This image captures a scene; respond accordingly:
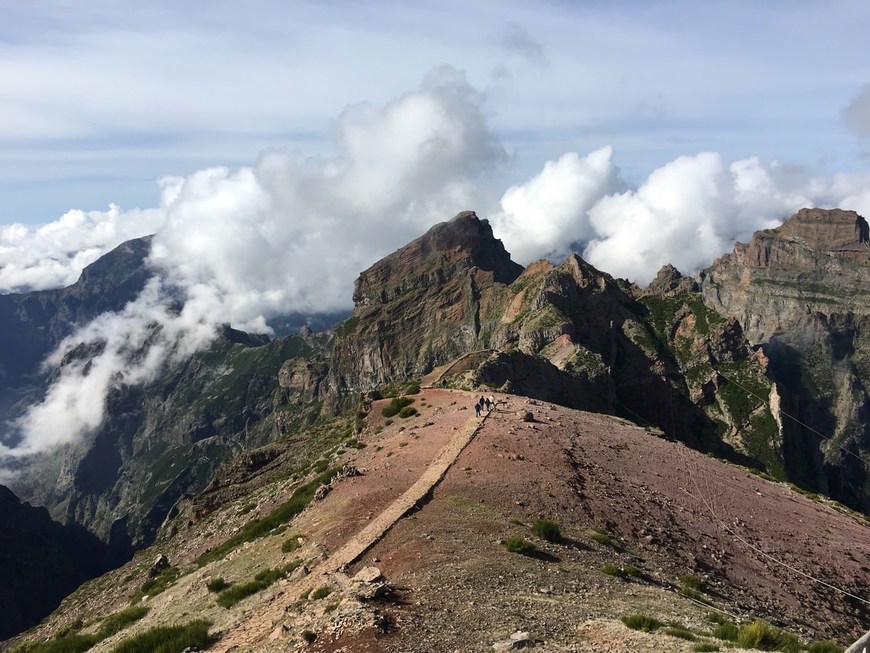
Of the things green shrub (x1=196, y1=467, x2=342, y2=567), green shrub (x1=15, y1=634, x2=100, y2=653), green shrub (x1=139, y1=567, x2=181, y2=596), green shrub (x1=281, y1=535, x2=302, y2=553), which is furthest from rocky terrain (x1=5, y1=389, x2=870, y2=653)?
green shrub (x1=15, y1=634, x2=100, y2=653)

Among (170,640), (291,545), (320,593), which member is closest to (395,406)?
(291,545)

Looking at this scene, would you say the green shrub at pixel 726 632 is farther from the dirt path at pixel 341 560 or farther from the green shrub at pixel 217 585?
the green shrub at pixel 217 585

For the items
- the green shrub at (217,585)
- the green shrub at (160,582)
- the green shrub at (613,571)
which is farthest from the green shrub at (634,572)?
the green shrub at (160,582)

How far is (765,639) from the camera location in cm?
2028

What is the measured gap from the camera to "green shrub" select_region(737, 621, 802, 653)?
19688mm

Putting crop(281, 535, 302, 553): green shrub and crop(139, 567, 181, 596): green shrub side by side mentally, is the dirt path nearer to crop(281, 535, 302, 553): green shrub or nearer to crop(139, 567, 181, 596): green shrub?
crop(281, 535, 302, 553): green shrub

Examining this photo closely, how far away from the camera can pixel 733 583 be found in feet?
101

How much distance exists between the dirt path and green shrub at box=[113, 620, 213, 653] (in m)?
1.04

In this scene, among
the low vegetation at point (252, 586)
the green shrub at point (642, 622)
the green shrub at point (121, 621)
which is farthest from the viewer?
the green shrub at point (121, 621)

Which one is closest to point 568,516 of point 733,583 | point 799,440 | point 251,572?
point 733,583

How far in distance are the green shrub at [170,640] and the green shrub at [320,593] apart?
13.1 feet

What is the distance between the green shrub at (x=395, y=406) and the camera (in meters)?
63.4

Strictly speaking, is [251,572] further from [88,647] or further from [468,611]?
[468,611]

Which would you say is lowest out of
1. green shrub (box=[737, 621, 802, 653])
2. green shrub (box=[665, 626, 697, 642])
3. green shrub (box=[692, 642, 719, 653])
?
green shrub (box=[737, 621, 802, 653])
